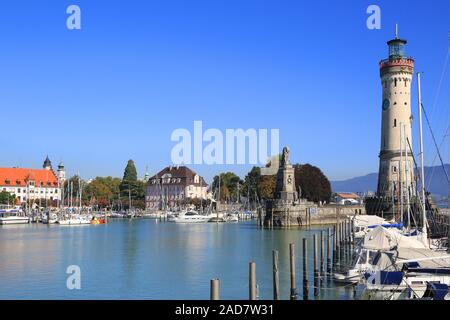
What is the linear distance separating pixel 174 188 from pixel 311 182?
187ft

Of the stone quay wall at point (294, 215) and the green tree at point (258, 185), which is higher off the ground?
the green tree at point (258, 185)

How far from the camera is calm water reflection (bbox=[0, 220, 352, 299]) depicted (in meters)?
32.4

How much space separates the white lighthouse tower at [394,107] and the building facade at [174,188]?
298 ft

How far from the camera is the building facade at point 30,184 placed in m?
163

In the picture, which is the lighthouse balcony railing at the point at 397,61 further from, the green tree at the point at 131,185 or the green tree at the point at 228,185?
the green tree at the point at 131,185

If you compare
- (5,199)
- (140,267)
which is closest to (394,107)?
(140,267)

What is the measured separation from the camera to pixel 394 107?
3130 inches

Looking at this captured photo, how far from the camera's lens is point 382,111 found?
8125 cm

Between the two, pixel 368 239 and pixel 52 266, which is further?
pixel 52 266

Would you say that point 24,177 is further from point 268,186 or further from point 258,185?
point 268,186

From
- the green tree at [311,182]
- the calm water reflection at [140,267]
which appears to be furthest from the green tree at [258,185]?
the calm water reflection at [140,267]
